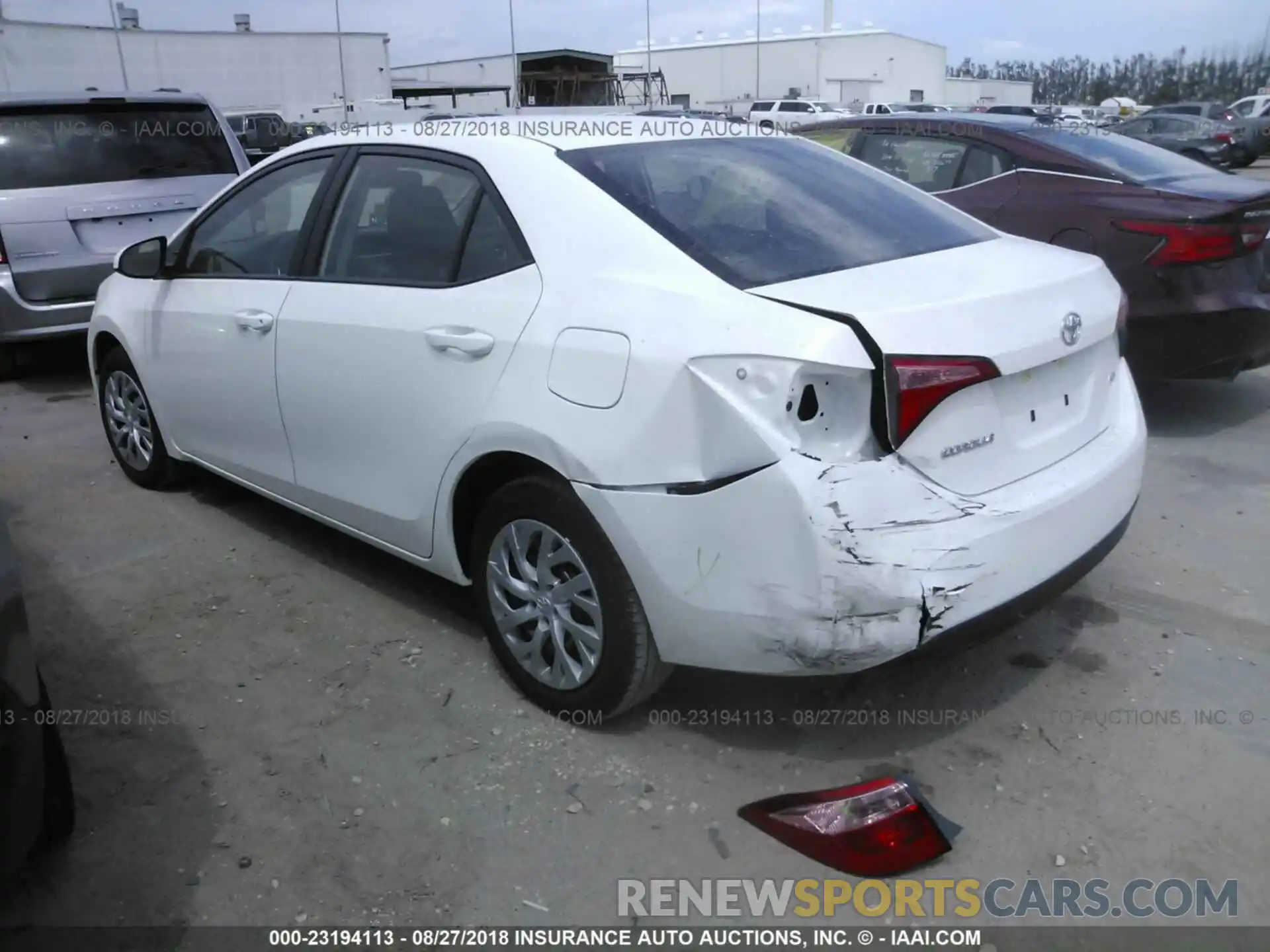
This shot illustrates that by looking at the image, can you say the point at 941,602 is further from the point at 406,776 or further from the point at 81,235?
the point at 81,235

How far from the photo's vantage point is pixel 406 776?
2854mm

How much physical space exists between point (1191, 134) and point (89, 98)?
1080 inches

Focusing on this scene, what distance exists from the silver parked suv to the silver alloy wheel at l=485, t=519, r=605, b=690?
4.88m

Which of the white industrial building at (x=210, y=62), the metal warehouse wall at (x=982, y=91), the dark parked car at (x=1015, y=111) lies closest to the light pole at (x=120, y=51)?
the white industrial building at (x=210, y=62)

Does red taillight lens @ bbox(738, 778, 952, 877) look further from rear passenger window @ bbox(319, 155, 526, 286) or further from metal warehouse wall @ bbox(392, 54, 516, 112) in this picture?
metal warehouse wall @ bbox(392, 54, 516, 112)

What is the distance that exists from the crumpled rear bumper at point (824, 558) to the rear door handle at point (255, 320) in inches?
62.8

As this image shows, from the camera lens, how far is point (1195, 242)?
16.5 feet

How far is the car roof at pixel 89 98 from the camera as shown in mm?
6562

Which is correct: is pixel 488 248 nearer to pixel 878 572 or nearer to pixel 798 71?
pixel 878 572

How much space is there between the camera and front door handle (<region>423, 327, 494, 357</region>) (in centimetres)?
289

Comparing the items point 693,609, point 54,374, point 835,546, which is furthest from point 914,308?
point 54,374

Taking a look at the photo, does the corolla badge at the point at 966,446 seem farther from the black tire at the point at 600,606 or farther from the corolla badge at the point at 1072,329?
the black tire at the point at 600,606

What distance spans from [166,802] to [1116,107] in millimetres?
54842

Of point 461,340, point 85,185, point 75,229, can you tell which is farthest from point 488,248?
point 85,185
